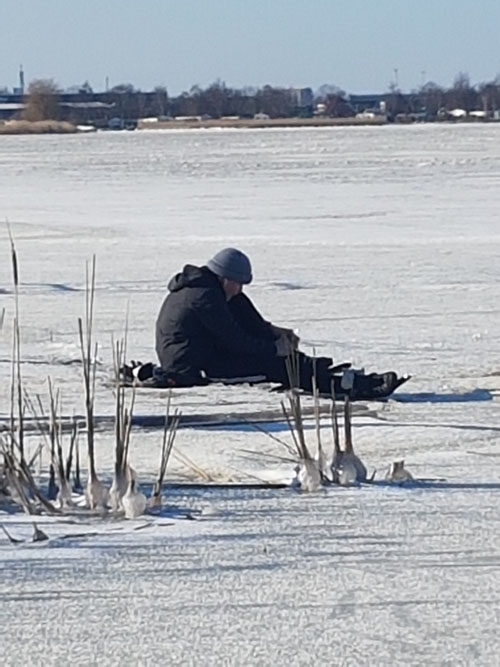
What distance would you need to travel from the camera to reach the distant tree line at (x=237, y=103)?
115188 millimetres

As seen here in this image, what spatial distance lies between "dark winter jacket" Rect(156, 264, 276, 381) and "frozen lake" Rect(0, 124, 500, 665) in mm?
249

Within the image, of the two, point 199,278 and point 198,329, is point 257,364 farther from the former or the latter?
point 199,278

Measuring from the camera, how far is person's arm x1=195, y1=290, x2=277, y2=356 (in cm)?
838

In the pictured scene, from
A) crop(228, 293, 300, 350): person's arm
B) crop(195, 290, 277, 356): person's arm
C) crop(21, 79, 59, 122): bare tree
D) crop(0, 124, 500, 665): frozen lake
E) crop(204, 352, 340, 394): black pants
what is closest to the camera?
crop(0, 124, 500, 665): frozen lake

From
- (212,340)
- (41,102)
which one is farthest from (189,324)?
(41,102)

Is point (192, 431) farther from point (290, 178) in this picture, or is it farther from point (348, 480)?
point (290, 178)

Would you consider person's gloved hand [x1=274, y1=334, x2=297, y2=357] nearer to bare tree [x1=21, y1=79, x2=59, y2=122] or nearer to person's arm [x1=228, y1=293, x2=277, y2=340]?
person's arm [x1=228, y1=293, x2=277, y2=340]

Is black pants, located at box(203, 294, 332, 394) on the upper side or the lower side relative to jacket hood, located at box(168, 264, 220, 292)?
lower

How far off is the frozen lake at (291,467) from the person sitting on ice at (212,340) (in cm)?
20

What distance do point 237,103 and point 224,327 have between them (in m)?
111

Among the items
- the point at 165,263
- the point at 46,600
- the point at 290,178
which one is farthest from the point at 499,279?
the point at 290,178

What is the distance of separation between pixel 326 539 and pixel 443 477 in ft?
4.11

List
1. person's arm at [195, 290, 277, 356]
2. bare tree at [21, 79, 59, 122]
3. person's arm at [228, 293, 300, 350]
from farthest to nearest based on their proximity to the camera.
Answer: bare tree at [21, 79, 59, 122], person's arm at [228, 293, 300, 350], person's arm at [195, 290, 277, 356]

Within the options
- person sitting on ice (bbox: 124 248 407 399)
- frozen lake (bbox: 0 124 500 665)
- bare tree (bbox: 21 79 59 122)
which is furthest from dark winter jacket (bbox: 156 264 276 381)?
bare tree (bbox: 21 79 59 122)
